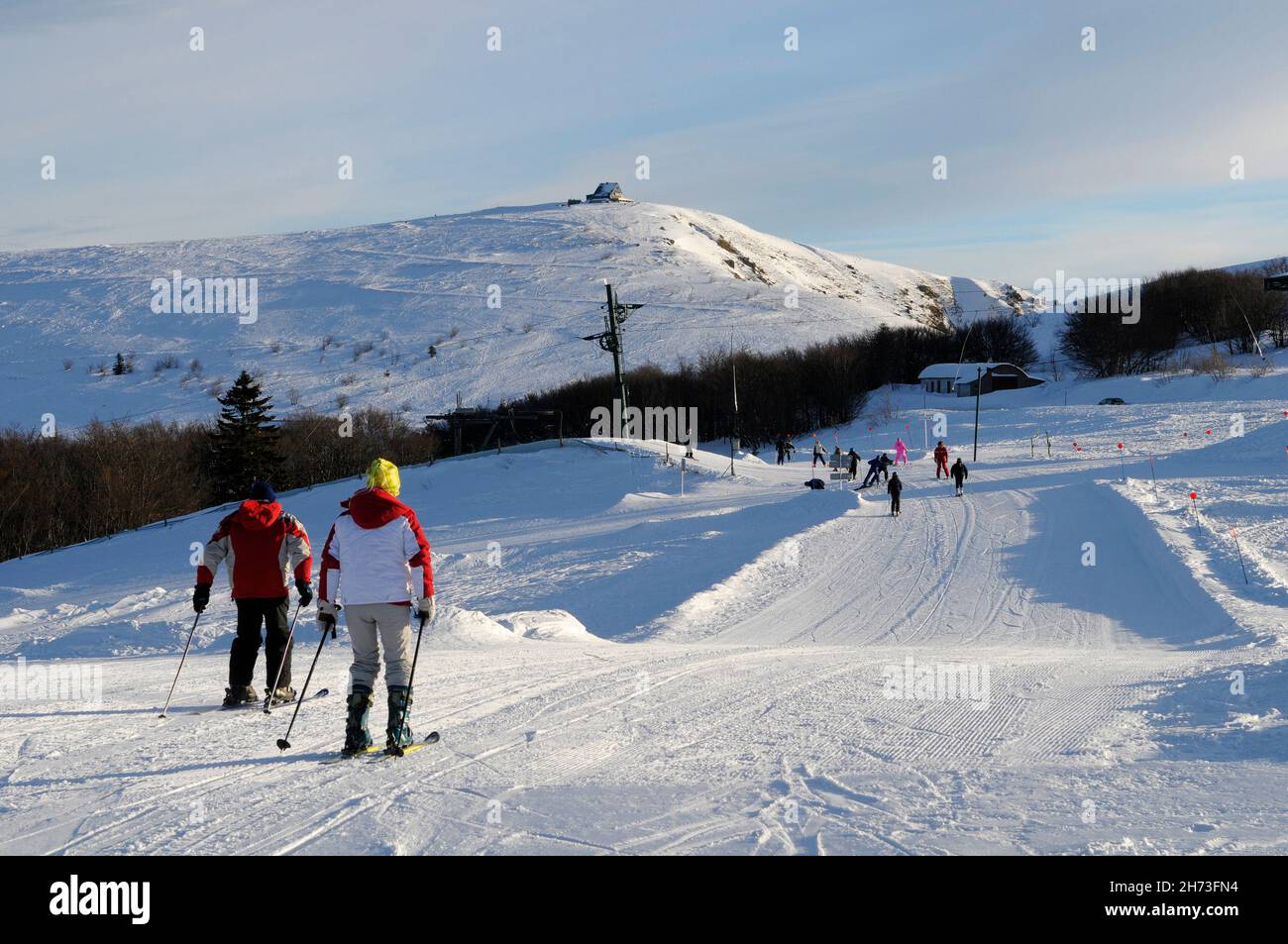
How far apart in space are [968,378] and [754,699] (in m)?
80.1

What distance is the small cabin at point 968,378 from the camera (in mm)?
84562

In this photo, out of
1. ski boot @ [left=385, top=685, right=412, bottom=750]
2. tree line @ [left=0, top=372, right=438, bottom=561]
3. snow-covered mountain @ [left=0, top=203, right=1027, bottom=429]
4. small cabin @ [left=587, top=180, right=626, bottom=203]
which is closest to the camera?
ski boot @ [left=385, top=685, right=412, bottom=750]

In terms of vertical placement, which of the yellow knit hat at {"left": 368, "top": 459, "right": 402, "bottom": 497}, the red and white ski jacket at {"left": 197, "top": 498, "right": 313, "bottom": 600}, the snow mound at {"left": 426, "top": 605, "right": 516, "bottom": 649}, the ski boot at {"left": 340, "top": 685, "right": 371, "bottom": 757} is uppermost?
the yellow knit hat at {"left": 368, "top": 459, "right": 402, "bottom": 497}

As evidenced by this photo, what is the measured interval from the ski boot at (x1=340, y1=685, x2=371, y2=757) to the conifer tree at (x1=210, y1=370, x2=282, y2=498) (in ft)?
163

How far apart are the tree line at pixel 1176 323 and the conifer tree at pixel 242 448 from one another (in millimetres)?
64201

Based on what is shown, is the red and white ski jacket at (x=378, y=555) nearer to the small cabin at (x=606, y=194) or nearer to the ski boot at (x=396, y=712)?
the ski boot at (x=396, y=712)

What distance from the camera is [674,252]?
416 feet

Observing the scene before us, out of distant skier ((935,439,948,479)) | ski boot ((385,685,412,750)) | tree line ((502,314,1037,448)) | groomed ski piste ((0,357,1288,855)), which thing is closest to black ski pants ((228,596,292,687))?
groomed ski piste ((0,357,1288,855))

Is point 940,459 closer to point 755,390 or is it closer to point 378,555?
point 378,555

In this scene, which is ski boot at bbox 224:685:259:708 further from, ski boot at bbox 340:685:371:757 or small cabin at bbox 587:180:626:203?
small cabin at bbox 587:180:626:203

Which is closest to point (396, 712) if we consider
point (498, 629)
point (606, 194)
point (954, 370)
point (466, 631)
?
point (466, 631)

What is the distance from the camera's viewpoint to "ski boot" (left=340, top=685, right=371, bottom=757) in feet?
23.6
